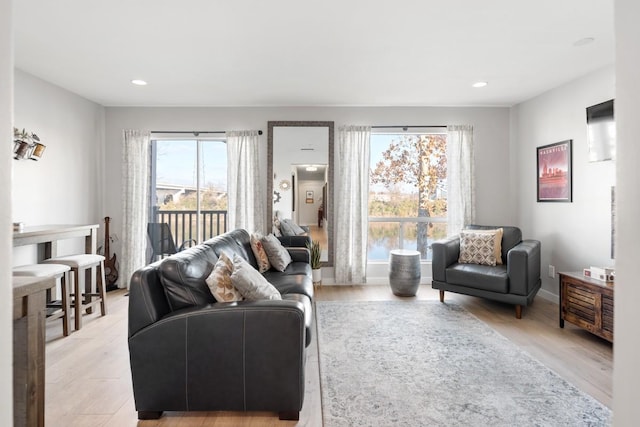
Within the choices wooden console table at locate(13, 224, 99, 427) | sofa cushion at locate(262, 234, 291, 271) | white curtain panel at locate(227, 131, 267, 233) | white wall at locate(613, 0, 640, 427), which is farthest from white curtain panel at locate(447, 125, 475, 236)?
wooden console table at locate(13, 224, 99, 427)

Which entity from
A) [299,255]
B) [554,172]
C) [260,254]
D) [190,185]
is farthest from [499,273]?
[190,185]

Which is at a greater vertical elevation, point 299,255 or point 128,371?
point 299,255

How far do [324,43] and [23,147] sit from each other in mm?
3089

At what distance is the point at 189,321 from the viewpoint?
1803 millimetres

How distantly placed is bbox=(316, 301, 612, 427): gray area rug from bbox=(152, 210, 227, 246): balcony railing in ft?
7.55

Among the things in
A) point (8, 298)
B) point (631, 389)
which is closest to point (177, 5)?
point (8, 298)

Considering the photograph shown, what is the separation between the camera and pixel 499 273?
3615mm

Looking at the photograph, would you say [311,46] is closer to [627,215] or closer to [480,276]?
[627,215]

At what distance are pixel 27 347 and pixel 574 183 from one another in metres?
4.64

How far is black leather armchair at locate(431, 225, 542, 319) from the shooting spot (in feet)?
11.4

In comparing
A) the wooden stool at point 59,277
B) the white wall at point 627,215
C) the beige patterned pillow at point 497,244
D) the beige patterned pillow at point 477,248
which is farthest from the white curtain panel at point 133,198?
the white wall at point 627,215

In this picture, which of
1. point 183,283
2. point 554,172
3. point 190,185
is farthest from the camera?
point 190,185

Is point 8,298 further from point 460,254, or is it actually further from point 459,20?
point 460,254

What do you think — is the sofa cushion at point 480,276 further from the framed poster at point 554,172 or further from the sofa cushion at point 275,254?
the sofa cushion at point 275,254
